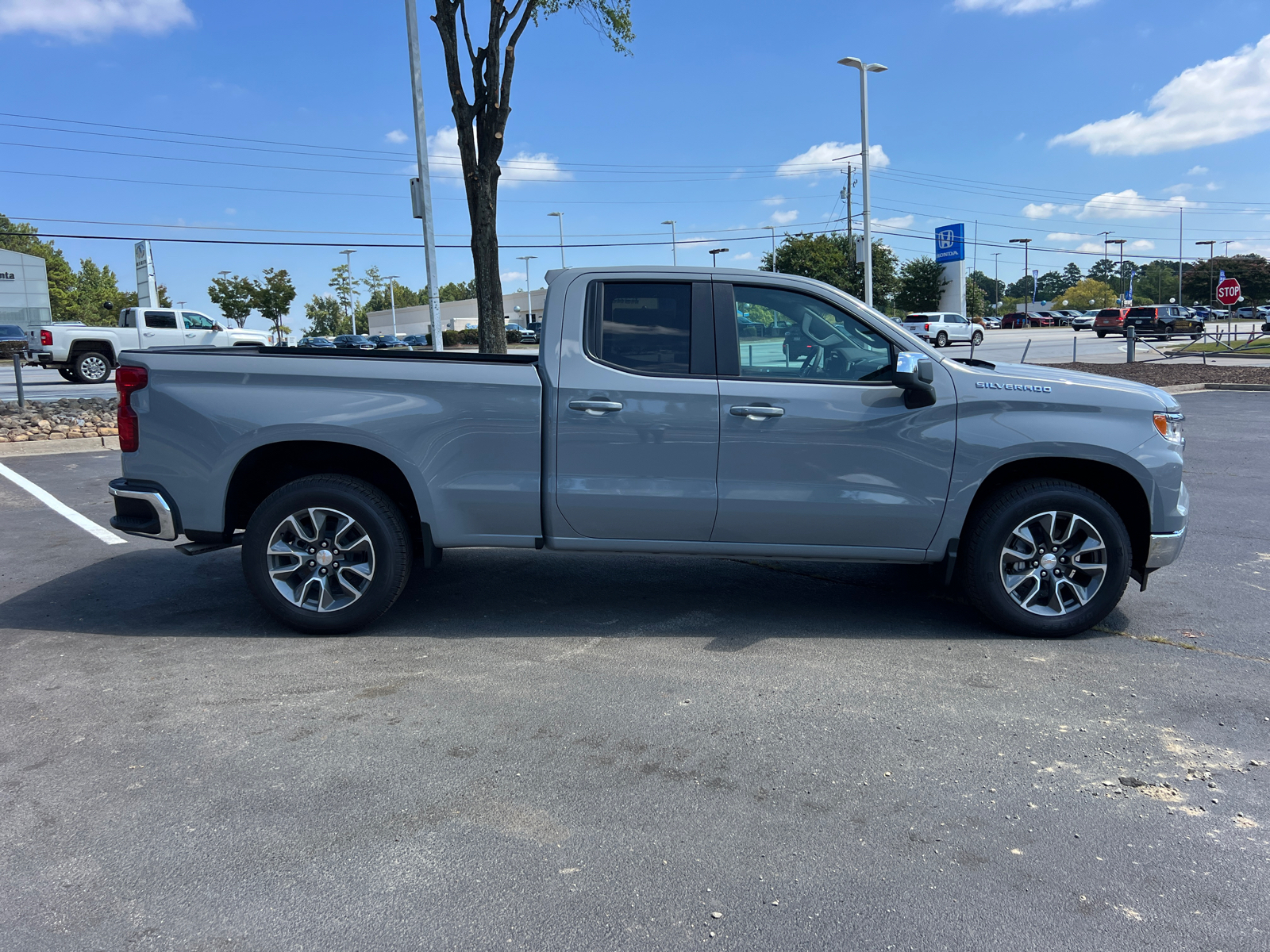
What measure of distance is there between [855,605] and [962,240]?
66.6 metres

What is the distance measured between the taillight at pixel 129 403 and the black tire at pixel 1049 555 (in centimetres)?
438

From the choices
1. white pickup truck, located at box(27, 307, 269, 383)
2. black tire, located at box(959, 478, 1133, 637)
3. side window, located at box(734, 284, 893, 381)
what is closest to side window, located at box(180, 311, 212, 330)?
white pickup truck, located at box(27, 307, 269, 383)

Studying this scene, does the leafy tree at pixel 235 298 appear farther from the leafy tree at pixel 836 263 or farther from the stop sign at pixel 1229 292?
the stop sign at pixel 1229 292

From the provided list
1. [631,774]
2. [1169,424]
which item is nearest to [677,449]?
[631,774]

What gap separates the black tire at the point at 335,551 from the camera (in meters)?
4.82

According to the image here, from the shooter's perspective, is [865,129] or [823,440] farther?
[865,129]

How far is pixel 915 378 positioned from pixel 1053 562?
124cm

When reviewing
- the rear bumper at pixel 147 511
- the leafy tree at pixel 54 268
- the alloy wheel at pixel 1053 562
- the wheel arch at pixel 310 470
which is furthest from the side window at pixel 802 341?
the leafy tree at pixel 54 268

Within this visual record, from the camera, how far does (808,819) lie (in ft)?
10.3

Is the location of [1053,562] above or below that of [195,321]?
below

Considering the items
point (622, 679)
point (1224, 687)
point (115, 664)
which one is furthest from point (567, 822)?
point (1224, 687)

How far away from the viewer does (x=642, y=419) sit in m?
4.75

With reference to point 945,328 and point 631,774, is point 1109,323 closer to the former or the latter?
point 945,328

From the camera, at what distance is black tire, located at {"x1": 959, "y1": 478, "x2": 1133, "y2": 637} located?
4.80 m
